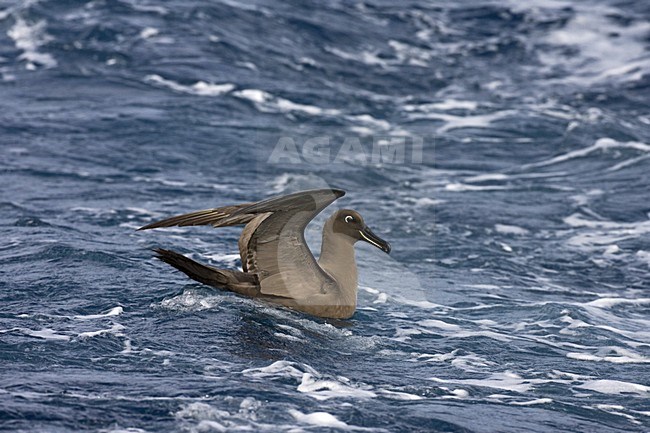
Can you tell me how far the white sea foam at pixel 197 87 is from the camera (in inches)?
821

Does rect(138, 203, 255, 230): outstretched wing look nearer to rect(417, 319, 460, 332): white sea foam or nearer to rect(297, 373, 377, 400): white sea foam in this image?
rect(297, 373, 377, 400): white sea foam

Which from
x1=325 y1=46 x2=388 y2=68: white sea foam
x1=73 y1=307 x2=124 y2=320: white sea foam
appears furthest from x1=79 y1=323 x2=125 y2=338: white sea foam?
x1=325 y1=46 x2=388 y2=68: white sea foam

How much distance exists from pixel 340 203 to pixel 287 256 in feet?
21.5

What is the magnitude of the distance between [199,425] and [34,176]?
9.56 meters

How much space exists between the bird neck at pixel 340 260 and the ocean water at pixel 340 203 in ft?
1.10

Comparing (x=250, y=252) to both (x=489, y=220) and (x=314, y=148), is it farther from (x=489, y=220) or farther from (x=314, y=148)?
(x=314, y=148)

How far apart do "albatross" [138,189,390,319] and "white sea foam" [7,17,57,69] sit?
12.8m

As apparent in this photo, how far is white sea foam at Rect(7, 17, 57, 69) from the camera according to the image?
21859mm

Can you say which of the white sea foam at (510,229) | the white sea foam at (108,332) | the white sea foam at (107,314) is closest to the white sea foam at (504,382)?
the white sea foam at (108,332)

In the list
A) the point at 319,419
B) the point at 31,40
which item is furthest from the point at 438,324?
the point at 31,40

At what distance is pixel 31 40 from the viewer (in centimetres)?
2294

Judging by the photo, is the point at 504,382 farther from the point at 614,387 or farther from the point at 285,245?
the point at 285,245

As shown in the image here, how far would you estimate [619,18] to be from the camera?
95.2ft

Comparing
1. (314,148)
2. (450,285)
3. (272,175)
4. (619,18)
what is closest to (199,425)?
(450,285)
